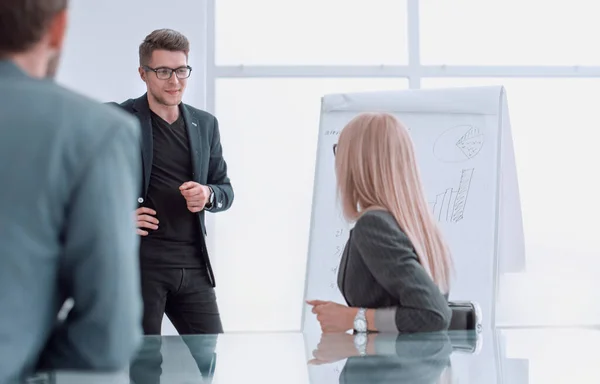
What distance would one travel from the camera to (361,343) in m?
2.02

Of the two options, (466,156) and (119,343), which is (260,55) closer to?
(466,156)

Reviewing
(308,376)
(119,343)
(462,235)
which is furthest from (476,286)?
(119,343)

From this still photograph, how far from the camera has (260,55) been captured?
5215 millimetres

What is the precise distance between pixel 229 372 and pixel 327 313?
47 centimetres

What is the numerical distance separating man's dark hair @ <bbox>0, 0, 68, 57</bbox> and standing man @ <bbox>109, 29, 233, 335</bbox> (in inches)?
83.0

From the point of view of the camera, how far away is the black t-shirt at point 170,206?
9.94 ft

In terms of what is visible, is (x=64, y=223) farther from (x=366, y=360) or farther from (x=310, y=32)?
(x=310, y=32)

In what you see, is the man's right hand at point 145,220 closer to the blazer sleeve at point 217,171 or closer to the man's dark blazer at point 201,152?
the man's dark blazer at point 201,152

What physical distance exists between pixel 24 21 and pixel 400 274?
1.28 meters

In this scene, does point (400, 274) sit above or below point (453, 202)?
below

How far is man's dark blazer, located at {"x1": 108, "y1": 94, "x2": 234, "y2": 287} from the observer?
121 inches

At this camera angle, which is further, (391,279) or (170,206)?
(170,206)

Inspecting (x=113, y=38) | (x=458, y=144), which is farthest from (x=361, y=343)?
(x=113, y=38)

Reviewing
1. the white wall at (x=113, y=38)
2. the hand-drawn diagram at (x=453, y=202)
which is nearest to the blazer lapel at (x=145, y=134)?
the hand-drawn diagram at (x=453, y=202)
